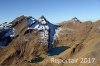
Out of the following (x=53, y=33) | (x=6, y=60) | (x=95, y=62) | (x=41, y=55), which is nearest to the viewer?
(x=95, y=62)

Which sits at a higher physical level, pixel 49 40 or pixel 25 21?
pixel 25 21

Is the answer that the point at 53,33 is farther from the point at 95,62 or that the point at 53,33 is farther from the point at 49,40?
the point at 95,62

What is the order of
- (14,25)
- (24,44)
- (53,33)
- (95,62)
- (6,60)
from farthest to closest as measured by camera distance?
(53,33) < (14,25) < (24,44) < (6,60) < (95,62)

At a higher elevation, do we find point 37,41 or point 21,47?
point 37,41

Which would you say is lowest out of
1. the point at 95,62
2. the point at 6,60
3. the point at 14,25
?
the point at 6,60

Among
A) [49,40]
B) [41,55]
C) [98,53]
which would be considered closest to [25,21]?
[49,40]

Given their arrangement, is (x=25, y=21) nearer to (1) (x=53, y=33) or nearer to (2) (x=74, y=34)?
(1) (x=53, y=33)

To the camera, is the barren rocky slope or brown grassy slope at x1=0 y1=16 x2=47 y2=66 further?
brown grassy slope at x1=0 y1=16 x2=47 y2=66

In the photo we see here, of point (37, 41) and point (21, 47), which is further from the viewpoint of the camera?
point (37, 41)

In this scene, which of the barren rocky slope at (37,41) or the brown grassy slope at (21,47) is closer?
the barren rocky slope at (37,41)

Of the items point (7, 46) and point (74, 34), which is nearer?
point (7, 46)
